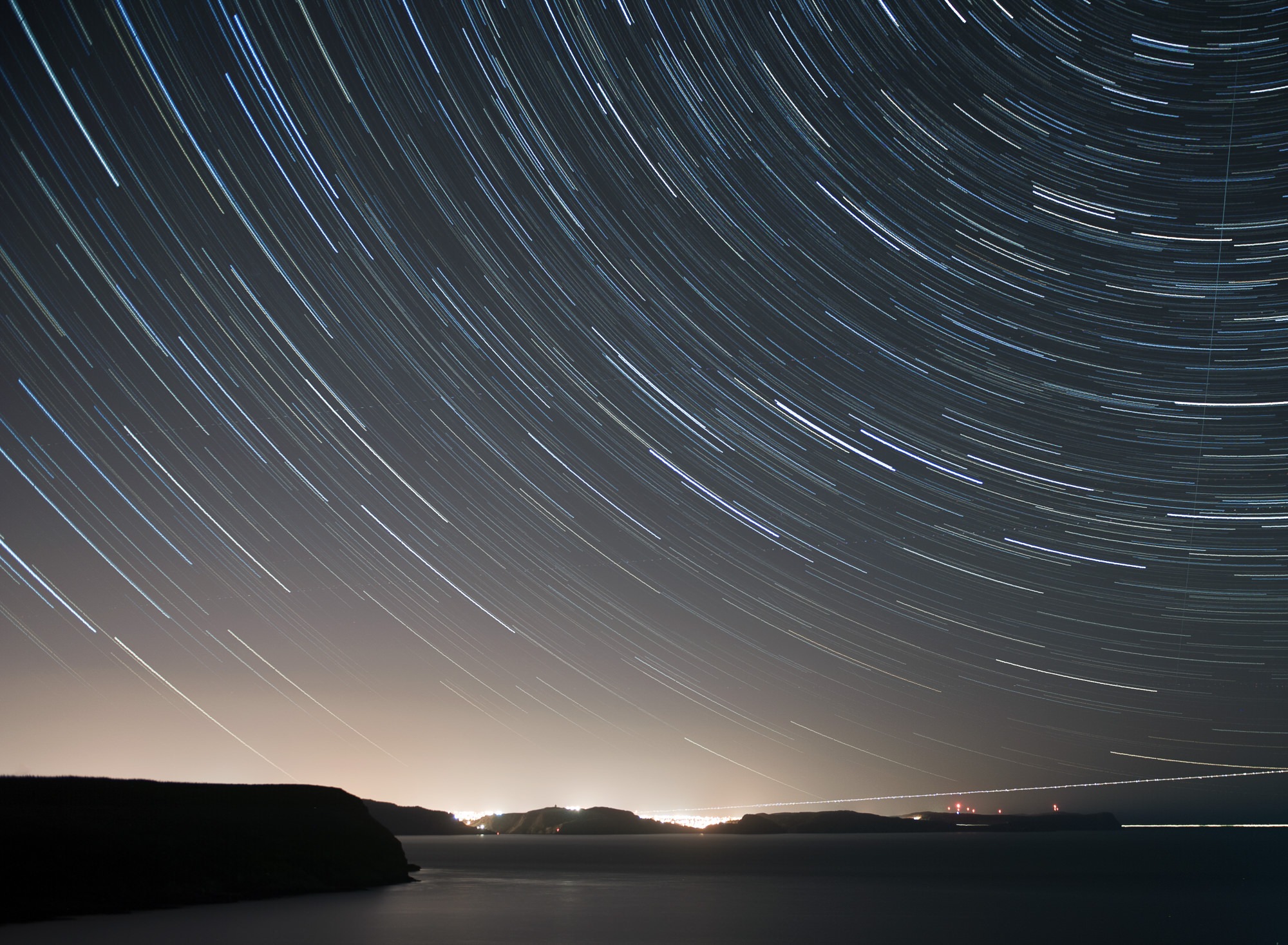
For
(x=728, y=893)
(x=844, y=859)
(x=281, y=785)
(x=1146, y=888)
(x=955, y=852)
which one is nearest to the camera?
(x=728, y=893)

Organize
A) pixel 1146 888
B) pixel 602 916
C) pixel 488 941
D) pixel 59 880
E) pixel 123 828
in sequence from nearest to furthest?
pixel 488 941
pixel 59 880
pixel 602 916
pixel 123 828
pixel 1146 888

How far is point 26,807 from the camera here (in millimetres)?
29562

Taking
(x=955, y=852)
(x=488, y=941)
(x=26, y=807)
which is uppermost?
(x=955, y=852)

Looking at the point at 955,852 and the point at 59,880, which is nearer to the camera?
the point at 59,880

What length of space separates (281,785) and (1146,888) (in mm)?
38503

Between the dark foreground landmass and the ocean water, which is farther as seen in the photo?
the dark foreground landmass

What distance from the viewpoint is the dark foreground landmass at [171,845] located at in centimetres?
2586

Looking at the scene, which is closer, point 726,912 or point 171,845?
point 726,912

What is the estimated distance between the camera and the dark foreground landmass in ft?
84.8

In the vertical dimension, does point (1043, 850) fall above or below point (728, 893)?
above

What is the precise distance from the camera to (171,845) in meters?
29.8

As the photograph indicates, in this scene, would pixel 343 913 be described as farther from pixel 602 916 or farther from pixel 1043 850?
pixel 1043 850

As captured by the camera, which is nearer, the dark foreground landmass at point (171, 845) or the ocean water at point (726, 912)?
the ocean water at point (726, 912)

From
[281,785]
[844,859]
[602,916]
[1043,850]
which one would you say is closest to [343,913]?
[602,916]
